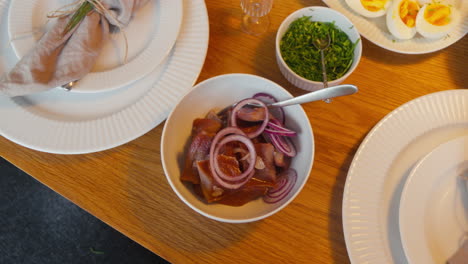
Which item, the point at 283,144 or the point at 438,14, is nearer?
the point at 283,144

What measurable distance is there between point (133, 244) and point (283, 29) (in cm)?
119

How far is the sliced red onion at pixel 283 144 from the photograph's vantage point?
0.68m

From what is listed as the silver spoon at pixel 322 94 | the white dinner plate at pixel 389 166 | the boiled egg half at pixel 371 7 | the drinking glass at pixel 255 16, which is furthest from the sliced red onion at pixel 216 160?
the boiled egg half at pixel 371 7

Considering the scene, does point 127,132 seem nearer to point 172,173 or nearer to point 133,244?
point 172,173

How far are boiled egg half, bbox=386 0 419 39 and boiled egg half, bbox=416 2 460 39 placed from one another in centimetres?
2

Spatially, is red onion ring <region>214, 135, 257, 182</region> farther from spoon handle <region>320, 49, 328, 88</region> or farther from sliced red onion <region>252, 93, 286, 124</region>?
spoon handle <region>320, 49, 328, 88</region>

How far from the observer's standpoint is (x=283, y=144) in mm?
683

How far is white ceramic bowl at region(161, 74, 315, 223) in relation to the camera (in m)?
0.61

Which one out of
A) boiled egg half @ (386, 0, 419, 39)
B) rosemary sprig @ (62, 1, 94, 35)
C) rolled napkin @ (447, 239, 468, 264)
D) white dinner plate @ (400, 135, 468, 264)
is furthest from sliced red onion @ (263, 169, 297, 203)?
rosemary sprig @ (62, 1, 94, 35)

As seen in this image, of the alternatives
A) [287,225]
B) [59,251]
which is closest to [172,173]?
[287,225]

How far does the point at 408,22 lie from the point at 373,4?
0.32 feet

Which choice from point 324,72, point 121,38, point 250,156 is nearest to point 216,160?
point 250,156

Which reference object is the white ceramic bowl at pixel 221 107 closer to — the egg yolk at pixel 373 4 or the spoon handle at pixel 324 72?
the spoon handle at pixel 324 72

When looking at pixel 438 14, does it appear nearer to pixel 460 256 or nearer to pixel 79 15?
pixel 460 256
